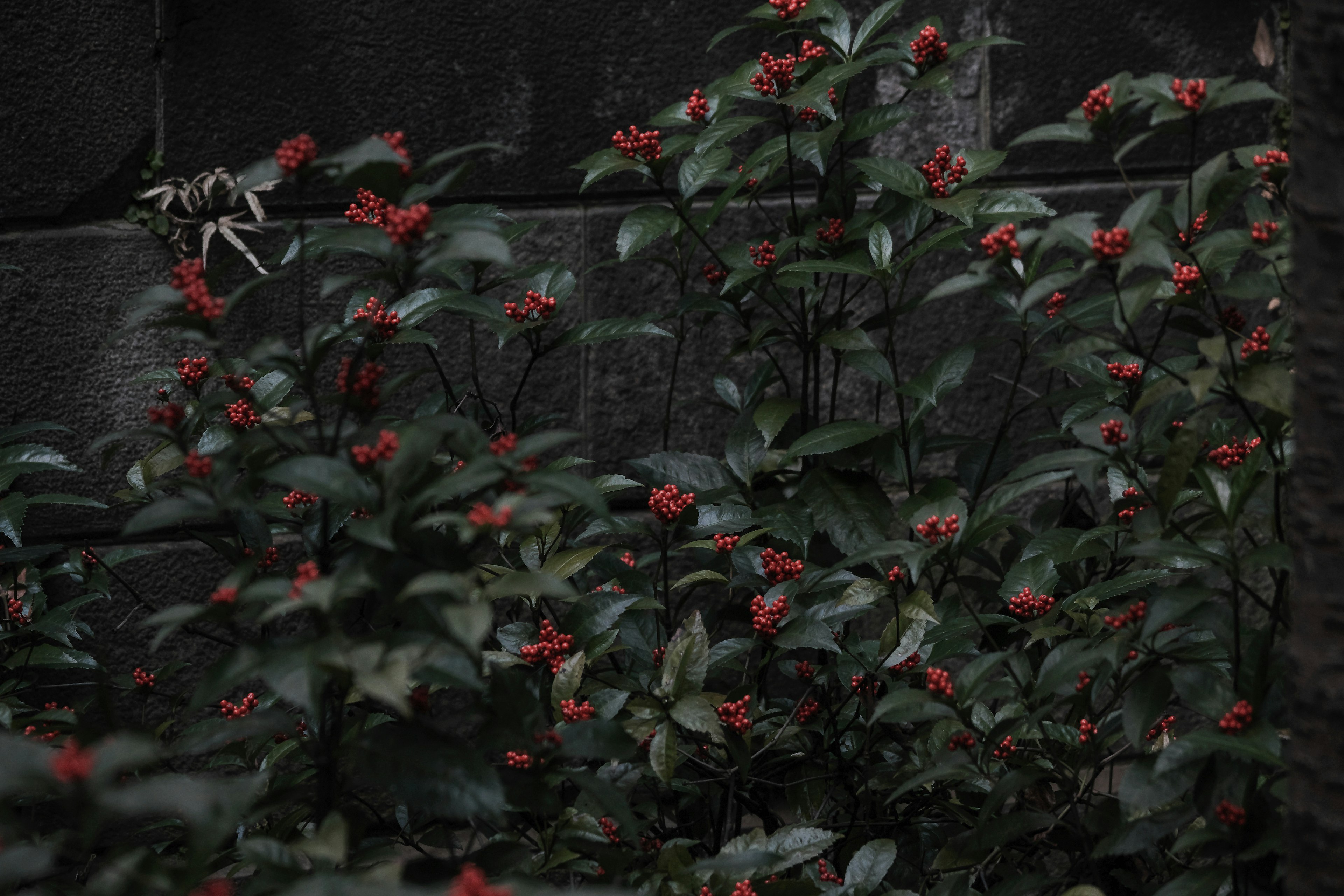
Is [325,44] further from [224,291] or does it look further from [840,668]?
[840,668]

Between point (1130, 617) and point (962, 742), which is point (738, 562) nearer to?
point (962, 742)

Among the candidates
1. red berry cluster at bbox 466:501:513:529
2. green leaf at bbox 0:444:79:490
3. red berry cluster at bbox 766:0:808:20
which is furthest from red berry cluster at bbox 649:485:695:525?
green leaf at bbox 0:444:79:490

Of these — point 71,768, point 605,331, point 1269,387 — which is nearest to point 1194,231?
point 1269,387

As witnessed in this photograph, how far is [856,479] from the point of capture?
1895 mm

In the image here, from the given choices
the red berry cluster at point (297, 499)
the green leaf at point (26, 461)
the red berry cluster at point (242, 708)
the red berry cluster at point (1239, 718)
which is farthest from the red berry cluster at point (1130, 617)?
the green leaf at point (26, 461)

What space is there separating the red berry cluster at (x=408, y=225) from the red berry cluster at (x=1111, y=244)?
736 millimetres

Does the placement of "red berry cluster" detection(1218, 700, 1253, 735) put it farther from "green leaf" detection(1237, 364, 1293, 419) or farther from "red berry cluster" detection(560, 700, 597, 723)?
"red berry cluster" detection(560, 700, 597, 723)

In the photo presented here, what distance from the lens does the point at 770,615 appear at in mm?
1618

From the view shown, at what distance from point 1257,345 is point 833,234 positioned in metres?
0.80

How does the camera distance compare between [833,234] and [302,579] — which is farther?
[833,234]

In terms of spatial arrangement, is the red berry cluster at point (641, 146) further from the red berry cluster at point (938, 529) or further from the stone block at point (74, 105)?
the stone block at point (74, 105)

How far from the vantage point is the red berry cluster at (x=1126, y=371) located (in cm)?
178

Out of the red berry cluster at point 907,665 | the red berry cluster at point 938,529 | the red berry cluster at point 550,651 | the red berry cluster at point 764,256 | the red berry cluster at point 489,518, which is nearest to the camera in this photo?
the red berry cluster at point 489,518

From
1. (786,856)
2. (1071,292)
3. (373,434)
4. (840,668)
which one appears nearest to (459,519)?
(373,434)
